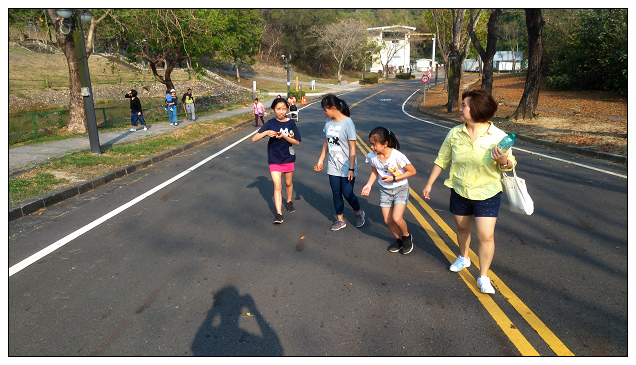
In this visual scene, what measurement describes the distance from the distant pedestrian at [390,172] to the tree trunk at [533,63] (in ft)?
51.9

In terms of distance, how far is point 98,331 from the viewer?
362 centimetres

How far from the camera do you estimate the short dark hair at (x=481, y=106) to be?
3848mm

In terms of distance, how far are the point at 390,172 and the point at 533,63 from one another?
16454mm

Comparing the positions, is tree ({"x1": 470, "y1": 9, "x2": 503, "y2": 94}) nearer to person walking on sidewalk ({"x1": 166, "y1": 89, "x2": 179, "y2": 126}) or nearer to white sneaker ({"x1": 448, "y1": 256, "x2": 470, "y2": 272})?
person walking on sidewalk ({"x1": 166, "y1": 89, "x2": 179, "y2": 126})

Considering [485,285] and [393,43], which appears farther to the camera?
[393,43]

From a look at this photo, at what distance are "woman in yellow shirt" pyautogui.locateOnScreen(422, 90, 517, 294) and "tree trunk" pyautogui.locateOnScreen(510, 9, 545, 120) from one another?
16.2 metres

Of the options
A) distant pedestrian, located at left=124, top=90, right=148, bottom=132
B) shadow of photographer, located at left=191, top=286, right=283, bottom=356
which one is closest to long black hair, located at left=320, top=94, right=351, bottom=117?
shadow of photographer, located at left=191, top=286, right=283, bottom=356

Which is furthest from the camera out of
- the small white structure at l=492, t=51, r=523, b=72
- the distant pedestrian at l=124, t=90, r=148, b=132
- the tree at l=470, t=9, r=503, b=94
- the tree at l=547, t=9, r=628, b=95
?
the small white structure at l=492, t=51, r=523, b=72

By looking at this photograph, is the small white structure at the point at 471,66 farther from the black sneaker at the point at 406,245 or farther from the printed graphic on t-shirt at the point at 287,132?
the black sneaker at the point at 406,245

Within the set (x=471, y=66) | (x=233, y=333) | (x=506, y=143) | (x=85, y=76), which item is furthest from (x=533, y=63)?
(x=471, y=66)

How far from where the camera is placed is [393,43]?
84.4 metres

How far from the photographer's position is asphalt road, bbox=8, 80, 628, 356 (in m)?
3.45

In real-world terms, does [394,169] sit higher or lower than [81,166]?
higher

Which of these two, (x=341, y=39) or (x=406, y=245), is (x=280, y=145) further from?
(x=341, y=39)
